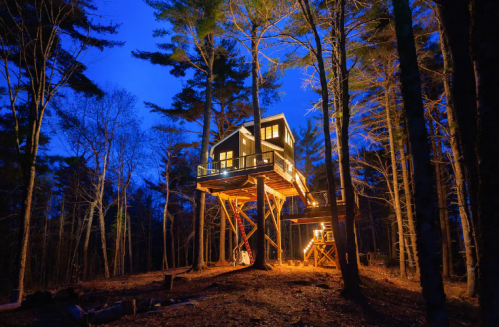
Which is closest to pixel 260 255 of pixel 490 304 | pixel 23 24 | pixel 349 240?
pixel 349 240

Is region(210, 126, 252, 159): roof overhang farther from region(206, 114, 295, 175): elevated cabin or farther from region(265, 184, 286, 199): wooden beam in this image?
region(265, 184, 286, 199): wooden beam

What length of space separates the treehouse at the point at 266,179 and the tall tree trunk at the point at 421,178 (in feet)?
28.8

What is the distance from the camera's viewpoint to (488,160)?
3.36 meters

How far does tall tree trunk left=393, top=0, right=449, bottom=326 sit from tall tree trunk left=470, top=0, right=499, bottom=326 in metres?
0.81

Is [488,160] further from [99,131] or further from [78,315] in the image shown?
[99,131]

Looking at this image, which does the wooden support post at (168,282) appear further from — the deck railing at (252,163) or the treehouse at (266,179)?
the deck railing at (252,163)

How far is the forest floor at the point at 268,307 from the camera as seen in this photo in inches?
236

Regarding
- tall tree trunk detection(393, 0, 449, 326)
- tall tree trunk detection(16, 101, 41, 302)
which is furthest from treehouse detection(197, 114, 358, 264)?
tall tree trunk detection(393, 0, 449, 326)

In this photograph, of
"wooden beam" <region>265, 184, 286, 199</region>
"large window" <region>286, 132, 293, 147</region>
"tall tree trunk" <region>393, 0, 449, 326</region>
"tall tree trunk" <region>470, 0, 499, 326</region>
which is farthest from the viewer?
"large window" <region>286, 132, 293, 147</region>

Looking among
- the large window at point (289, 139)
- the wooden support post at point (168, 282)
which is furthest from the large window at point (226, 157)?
the wooden support post at point (168, 282)

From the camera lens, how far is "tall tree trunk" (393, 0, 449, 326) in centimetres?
418

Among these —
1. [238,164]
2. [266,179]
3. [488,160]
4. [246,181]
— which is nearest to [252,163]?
[238,164]

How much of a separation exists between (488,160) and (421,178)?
1.17 metres

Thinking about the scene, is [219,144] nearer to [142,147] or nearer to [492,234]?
[142,147]
